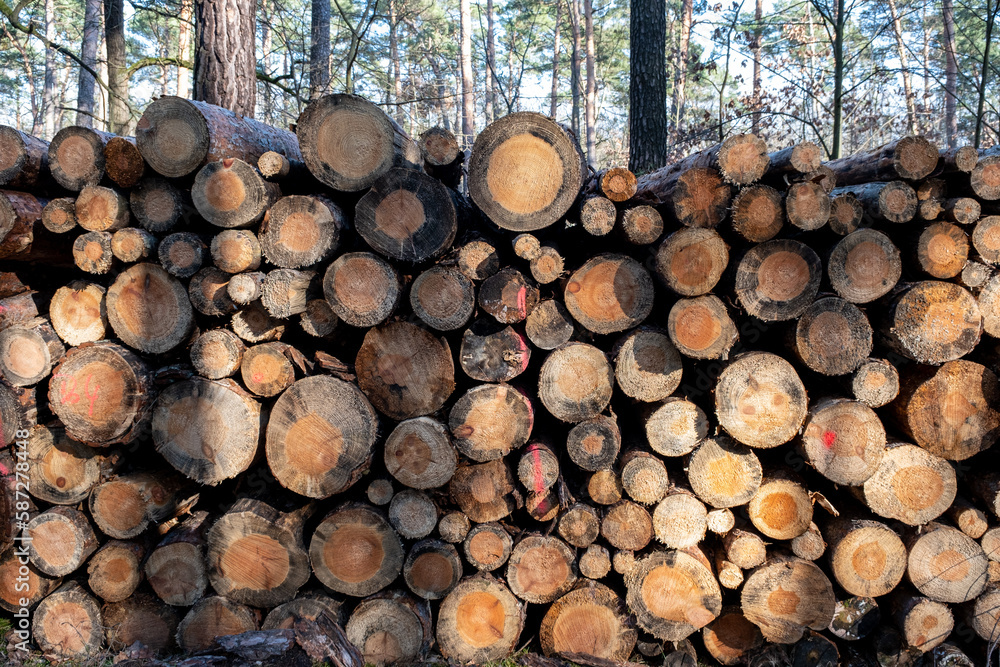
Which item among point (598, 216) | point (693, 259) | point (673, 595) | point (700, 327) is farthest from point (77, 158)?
point (673, 595)

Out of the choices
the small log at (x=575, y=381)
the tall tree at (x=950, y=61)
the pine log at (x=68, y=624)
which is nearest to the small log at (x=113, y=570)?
the pine log at (x=68, y=624)

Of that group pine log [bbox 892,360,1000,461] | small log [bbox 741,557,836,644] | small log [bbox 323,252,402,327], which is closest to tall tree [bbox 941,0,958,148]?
pine log [bbox 892,360,1000,461]

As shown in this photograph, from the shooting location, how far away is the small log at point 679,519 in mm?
2732

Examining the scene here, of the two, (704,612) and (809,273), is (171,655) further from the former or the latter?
(809,273)

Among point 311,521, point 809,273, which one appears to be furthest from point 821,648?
point 311,521

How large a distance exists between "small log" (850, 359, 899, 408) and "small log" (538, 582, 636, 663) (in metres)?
1.55

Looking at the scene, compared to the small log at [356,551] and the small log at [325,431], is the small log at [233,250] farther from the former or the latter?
the small log at [356,551]

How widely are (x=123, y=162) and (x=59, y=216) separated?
44 centimetres

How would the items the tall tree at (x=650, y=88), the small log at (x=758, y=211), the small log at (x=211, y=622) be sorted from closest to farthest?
the small log at (x=758, y=211) < the small log at (x=211, y=622) < the tall tree at (x=650, y=88)

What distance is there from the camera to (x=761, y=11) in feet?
52.8

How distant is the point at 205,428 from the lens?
2785 mm

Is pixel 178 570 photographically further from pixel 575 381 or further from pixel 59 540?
pixel 575 381

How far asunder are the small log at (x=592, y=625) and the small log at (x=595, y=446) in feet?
2.16

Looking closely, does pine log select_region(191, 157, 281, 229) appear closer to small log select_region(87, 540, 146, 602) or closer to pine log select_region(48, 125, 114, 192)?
pine log select_region(48, 125, 114, 192)
